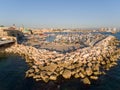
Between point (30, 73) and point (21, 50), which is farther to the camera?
point (21, 50)

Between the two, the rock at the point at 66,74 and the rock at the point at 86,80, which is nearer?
the rock at the point at 86,80

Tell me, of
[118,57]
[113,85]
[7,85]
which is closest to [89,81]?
[113,85]

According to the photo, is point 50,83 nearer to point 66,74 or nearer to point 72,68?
point 66,74

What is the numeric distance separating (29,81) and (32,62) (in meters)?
10.7

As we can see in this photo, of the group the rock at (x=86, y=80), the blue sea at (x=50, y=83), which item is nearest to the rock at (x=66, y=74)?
the blue sea at (x=50, y=83)

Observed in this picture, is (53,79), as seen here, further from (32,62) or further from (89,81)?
(32,62)

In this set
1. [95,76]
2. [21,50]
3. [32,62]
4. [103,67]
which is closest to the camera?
[95,76]

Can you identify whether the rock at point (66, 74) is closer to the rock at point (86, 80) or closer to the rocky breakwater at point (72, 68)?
the rocky breakwater at point (72, 68)

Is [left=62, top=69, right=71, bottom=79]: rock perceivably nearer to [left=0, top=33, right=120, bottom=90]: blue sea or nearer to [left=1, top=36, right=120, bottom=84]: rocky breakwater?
[left=1, top=36, right=120, bottom=84]: rocky breakwater

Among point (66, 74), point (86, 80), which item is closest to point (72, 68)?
point (66, 74)

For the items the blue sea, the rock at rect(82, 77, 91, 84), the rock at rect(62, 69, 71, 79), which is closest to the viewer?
the blue sea

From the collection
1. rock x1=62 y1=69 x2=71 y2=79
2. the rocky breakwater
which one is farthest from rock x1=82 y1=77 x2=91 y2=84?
rock x1=62 y1=69 x2=71 y2=79

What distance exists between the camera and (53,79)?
86.9ft

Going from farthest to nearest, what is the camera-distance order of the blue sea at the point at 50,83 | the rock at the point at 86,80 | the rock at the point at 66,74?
1. the rock at the point at 66,74
2. the rock at the point at 86,80
3. the blue sea at the point at 50,83
